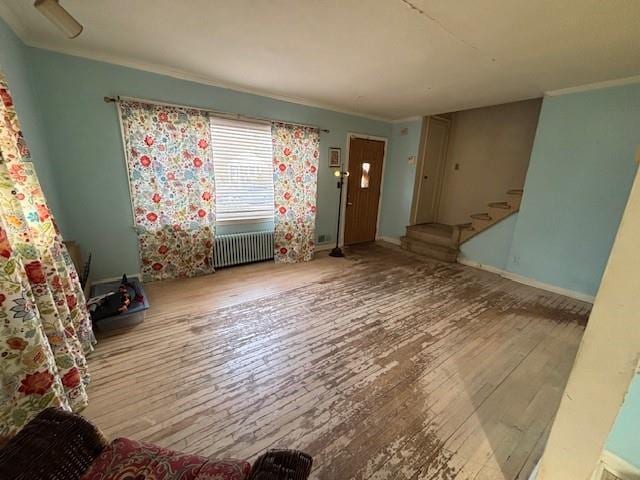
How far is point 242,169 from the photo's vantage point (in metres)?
3.50

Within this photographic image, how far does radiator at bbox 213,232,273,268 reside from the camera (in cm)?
355

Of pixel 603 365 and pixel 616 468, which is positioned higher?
pixel 603 365

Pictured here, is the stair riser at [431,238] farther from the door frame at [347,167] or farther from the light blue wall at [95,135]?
the light blue wall at [95,135]

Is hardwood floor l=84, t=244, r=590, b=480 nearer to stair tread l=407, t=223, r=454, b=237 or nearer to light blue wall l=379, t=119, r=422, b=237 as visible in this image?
stair tread l=407, t=223, r=454, b=237

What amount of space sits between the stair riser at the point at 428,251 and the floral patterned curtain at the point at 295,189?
75.3 inches

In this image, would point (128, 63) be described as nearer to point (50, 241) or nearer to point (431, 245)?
point (50, 241)

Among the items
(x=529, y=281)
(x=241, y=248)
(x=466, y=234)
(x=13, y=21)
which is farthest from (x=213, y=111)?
(x=529, y=281)

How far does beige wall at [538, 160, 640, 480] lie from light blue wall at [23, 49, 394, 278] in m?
3.68

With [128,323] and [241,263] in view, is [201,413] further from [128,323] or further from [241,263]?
[241,263]

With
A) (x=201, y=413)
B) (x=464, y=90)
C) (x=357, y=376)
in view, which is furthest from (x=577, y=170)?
(x=201, y=413)

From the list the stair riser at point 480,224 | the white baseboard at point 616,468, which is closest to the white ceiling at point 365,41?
the stair riser at point 480,224

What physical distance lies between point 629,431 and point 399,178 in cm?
455

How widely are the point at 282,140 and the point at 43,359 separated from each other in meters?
3.25

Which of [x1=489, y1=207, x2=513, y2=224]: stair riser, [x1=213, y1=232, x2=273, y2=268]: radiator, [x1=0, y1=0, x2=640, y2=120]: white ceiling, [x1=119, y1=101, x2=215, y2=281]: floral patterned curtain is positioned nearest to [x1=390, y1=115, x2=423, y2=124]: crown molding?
[x1=0, y1=0, x2=640, y2=120]: white ceiling
